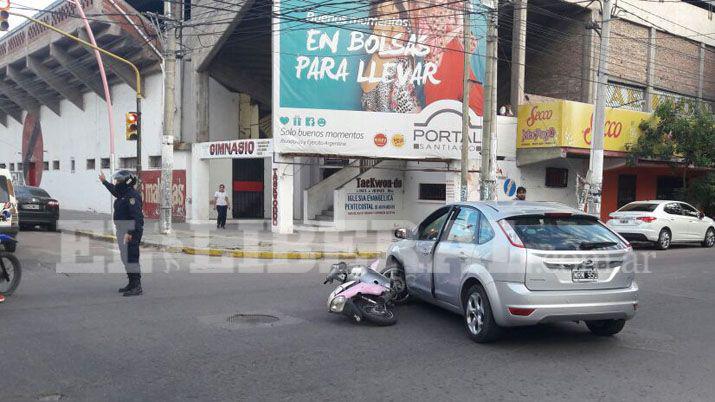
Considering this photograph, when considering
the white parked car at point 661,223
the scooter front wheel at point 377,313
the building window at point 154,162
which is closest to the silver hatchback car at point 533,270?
the scooter front wheel at point 377,313

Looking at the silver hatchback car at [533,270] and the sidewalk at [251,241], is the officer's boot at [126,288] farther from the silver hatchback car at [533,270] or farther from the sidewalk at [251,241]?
the sidewalk at [251,241]

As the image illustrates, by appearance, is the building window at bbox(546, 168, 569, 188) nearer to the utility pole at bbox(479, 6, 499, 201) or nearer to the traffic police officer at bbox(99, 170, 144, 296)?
the utility pole at bbox(479, 6, 499, 201)

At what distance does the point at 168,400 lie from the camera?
4641 mm

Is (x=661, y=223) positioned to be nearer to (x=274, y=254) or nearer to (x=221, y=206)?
(x=274, y=254)

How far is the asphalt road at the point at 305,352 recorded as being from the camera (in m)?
4.92

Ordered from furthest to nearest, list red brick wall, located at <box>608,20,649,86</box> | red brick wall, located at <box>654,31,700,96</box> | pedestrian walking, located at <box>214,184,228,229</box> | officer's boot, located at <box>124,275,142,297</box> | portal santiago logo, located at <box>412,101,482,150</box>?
red brick wall, located at <box>654,31,700,96</box>
red brick wall, located at <box>608,20,649,86</box>
pedestrian walking, located at <box>214,184,228,229</box>
portal santiago logo, located at <box>412,101,482,150</box>
officer's boot, located at <box>124,275,142,297</box>

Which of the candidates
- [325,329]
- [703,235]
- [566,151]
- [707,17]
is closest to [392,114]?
[566,151]

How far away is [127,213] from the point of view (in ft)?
29.2

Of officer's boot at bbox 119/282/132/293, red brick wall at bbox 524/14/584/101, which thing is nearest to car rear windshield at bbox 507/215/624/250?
officer's boot at bbox 119/282/132/293

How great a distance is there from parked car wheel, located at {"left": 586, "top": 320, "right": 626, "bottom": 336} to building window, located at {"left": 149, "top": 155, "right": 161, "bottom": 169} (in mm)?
21836

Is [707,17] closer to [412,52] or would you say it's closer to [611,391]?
[412,52]

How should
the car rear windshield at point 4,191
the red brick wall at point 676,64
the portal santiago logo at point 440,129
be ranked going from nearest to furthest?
the car rear windshield at point 4,191 → the portal santiago logo at point 440,129 → the red brick wall at point 676,64

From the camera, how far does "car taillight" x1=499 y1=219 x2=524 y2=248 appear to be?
20.0 feet

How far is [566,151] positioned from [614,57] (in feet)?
25.0
